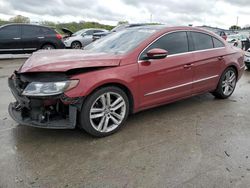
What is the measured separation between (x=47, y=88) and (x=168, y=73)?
1.92m

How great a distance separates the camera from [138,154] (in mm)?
3209

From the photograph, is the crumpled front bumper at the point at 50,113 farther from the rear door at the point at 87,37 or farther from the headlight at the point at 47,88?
the rear door at the point at 87,37

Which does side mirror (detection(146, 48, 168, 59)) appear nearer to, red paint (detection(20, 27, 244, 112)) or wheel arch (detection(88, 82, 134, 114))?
red paint (detection(20, 27, 244, 112))

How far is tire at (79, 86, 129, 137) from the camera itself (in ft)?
11.2

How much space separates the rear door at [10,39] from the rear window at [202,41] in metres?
8.79

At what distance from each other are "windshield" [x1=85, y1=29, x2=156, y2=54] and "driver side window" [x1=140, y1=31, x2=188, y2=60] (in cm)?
20

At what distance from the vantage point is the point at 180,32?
15.0 feet

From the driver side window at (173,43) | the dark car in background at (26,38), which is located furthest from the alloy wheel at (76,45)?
the driver side window at (173,43)

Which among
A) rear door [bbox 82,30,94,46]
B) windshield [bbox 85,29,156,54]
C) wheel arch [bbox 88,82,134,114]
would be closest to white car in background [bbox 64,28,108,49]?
rear door [bbox 82,30,94,46]

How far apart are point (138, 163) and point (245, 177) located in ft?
3.73

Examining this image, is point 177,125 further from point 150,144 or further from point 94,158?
point 94,158

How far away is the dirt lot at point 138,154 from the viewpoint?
2.71m

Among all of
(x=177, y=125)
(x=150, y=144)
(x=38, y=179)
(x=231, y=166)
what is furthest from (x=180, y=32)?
(x=38, y=179)


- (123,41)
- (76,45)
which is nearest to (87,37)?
(76,45)
